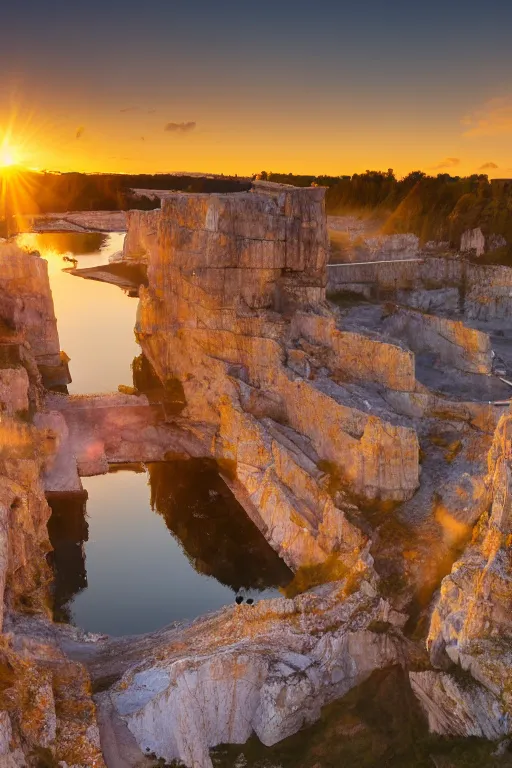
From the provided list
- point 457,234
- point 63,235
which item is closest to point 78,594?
point 457,234

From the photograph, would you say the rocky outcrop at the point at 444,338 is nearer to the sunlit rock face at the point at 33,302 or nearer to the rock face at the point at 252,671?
the rock face at the point at 252,671

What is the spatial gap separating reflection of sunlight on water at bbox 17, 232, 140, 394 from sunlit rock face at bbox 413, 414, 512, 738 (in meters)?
22.8

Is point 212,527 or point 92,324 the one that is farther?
point 92,324

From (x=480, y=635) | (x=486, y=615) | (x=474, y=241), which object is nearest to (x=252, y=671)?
(x=480, y=635)

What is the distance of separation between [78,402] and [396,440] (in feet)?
48.9

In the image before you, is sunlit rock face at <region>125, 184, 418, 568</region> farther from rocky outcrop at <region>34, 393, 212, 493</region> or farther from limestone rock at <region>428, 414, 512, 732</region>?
limestone rock at <region>428, 414, 512, 732</region>

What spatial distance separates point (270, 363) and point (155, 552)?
8132mm

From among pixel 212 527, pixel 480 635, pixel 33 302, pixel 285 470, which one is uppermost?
pixel 33 302

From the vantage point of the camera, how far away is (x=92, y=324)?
156 ft

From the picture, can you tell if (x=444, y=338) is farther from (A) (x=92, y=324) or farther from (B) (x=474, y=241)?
(A) (x=92, y=324)

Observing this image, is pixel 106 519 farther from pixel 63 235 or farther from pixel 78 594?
pixel 63 235

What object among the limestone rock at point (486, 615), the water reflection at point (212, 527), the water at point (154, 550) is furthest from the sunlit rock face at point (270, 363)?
the limestone rock at point (486, 615)

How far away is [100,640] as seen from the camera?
19750 millimetres

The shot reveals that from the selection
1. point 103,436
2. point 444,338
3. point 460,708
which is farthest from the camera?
point 103,436
